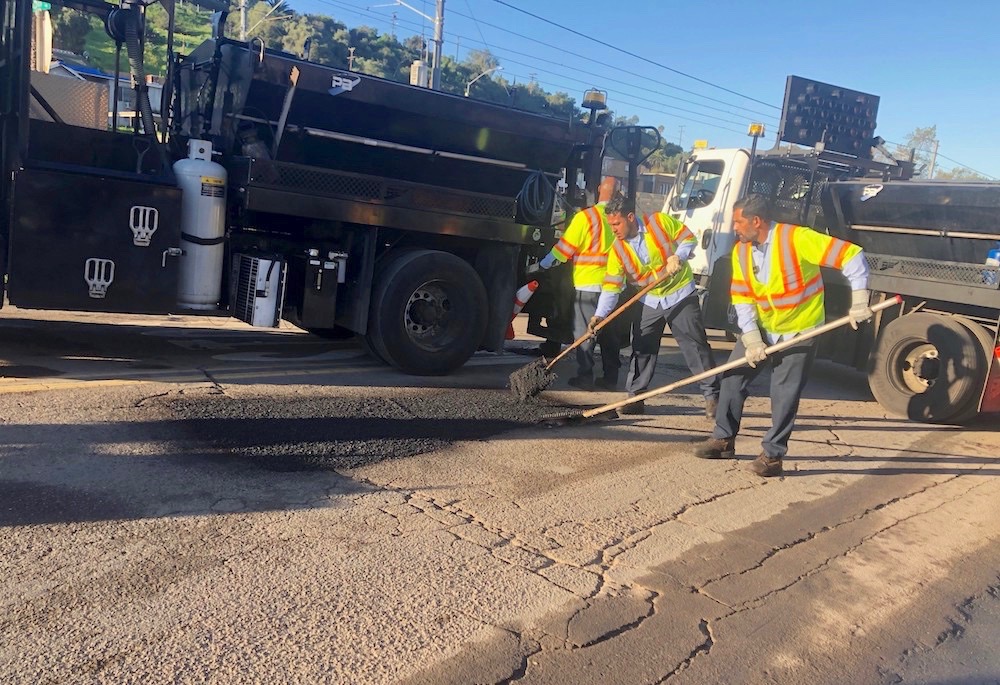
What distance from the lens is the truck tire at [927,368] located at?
22.9ft

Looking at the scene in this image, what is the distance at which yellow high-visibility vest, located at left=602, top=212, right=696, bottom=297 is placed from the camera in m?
6.53

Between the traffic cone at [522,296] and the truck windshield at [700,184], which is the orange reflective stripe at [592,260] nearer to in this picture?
the traffic cone at [522,296]

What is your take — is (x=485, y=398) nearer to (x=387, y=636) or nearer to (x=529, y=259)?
(x=529, y=259)

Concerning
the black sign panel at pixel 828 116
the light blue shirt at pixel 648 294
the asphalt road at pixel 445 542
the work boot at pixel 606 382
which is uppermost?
the black sign panel at pixel 828 116

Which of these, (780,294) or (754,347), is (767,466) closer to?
(754,347)

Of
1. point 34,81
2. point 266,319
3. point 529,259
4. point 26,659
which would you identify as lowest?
point 26,659

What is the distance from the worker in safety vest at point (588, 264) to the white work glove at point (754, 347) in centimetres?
191

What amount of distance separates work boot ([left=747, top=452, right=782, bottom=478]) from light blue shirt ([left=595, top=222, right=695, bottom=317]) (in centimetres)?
163

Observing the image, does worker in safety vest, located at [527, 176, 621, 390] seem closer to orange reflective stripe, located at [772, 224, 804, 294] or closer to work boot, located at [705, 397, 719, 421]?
work boot, located at [705, 397, 719, 421]

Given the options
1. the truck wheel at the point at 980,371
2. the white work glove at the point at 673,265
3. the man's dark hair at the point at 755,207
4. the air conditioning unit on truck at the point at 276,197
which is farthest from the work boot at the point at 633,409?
the truck wheel at the point at 980,371

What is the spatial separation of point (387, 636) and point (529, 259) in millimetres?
5563

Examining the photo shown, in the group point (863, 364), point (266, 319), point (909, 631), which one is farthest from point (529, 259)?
point (909, 631)

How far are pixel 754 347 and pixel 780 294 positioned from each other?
356 mm

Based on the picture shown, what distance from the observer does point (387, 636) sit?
9.58 ft
